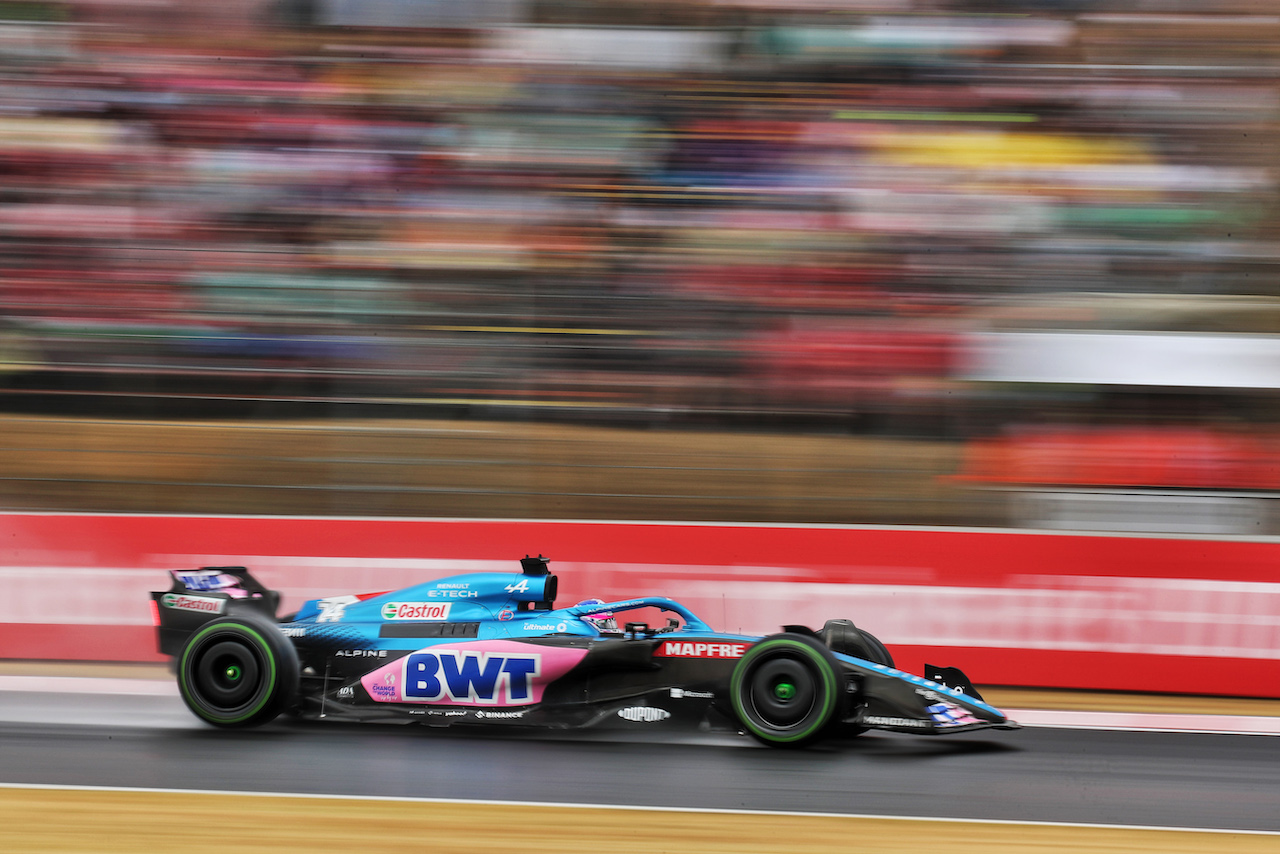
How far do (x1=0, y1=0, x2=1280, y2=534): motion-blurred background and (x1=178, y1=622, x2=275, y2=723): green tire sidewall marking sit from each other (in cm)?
211

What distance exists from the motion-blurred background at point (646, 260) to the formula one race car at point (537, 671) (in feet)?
6.61

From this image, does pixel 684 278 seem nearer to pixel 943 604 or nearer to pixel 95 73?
pixel 943 604

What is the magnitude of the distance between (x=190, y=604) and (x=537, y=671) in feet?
5.55

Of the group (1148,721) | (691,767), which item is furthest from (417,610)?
(1148,721)

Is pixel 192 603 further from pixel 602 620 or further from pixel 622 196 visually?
pixel 622 196

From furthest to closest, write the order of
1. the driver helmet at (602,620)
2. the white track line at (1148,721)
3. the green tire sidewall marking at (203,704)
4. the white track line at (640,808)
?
the white track line at (1148,721), the driver helmet at (602,620), the green tire sidewall marking at (203,704), the white track line at (640,808)

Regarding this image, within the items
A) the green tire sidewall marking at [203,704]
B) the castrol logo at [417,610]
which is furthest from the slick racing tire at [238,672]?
the castrol logo at [417,610]

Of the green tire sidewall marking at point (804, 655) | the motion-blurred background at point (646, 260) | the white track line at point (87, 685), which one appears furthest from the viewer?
the motion-blurred background at point (646, 260)

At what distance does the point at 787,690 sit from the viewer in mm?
5059

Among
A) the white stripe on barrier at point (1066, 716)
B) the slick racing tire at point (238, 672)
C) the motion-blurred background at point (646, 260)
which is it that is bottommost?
the white stripe on barrier at point (1066, 716)

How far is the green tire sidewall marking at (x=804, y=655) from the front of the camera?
4.96 m

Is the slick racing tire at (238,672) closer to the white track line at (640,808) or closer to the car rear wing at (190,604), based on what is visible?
the car rear wing at (190,604)

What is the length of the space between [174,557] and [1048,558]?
16.0 feet

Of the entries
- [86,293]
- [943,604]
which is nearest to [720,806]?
[943,604]
